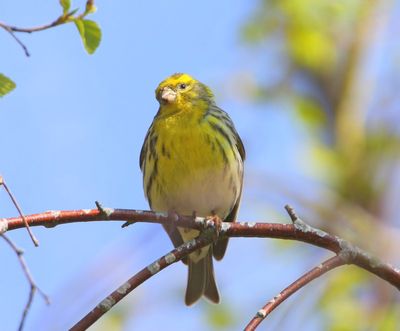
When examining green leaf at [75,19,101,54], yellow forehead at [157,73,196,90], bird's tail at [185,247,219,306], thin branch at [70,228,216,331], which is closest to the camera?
thin branch at [70,228,216,331]

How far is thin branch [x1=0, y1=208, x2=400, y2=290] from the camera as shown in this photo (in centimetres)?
302

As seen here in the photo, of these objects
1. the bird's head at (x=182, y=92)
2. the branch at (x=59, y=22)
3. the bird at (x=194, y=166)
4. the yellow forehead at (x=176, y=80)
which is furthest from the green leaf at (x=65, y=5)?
the yellow forehead at (x=176, y=80)

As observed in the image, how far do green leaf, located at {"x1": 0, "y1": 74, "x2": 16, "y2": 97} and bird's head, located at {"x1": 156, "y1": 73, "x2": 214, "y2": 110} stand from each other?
112 inches

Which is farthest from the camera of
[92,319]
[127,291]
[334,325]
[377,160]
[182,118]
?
[377,160]

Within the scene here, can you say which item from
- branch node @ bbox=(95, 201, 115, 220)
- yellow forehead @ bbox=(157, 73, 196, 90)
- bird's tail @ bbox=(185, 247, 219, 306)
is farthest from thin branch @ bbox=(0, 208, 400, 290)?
yellow forehead @ bbox=(157, 73, 196, 90)

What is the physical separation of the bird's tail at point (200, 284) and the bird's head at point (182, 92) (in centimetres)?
104

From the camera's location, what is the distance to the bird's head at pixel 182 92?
5727 mm

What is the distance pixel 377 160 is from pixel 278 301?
19.3ft

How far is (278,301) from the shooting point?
Answer: 9.74 feet

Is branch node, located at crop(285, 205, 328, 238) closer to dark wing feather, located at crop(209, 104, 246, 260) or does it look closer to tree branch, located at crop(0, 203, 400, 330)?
tree branch, located at crop(0, 203, 400, 330)

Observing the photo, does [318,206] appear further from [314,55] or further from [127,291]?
[127,291]

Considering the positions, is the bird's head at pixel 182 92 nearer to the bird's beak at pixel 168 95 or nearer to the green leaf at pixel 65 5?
the bird's beak at pixel 168 95

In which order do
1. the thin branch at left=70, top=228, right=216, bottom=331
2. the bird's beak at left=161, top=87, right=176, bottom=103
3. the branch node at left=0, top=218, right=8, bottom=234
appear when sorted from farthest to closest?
the bird's beak at left=161, top=87, right=176, bottom=103 < the branch node at left=0, top=218, right=8, bottom=234 < the thin branch at left=70, top=228, right=216, bottom=331

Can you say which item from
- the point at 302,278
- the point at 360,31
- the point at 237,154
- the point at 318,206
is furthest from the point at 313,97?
the point at 302,278
